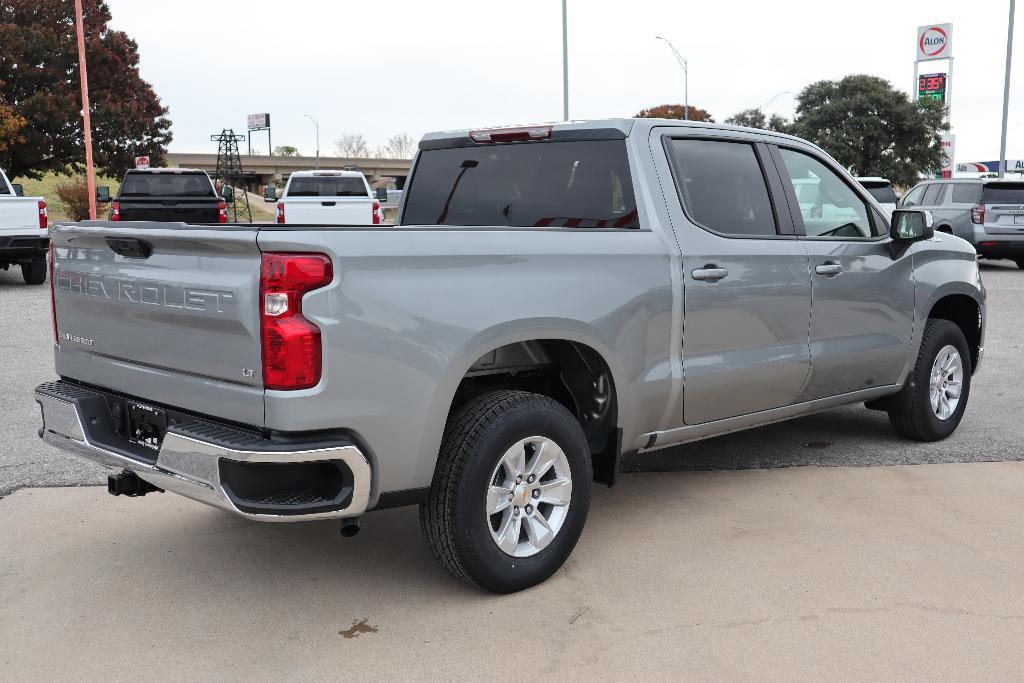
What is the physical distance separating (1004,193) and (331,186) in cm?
1235

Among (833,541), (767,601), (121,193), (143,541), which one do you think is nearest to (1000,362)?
(833,541)

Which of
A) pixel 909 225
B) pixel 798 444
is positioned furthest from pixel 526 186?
pixel 798 444

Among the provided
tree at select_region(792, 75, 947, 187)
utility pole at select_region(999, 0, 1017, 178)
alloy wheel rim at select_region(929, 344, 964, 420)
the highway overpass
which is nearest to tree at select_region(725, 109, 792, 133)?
tree at select_region(792, 75, 947, 187)

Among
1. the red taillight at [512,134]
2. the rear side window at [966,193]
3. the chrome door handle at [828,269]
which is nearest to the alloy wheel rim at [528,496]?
the red taillight at [512,134]

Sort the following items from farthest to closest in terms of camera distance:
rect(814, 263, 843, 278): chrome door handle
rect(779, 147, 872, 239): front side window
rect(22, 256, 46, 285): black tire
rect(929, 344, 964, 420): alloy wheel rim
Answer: rect(22, 256, 46, 285): black tire < rect(929, 344, 964, 420): alloy wheel rim < rect(779, 147, 872, 239): front side window < rect(814, 263, 843, 278): chrome door handle

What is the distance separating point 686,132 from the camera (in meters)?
4.83

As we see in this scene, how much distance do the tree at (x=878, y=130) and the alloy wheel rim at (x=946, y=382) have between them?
48.2 m

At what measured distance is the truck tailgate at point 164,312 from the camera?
130 inches

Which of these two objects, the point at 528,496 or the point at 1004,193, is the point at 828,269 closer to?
the point at 528,496

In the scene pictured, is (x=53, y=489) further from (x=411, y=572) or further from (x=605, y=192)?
(x=605, y=192)

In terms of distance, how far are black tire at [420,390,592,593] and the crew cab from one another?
15129 mm

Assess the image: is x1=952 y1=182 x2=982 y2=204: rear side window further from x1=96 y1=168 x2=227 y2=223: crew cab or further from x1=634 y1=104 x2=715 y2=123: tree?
x1=634 y1=104 x2=715 y2=123: tree

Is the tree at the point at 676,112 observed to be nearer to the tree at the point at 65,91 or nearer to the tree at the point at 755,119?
the tree at the point at 755,119

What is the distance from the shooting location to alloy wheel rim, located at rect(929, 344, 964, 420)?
6156 millimetres
